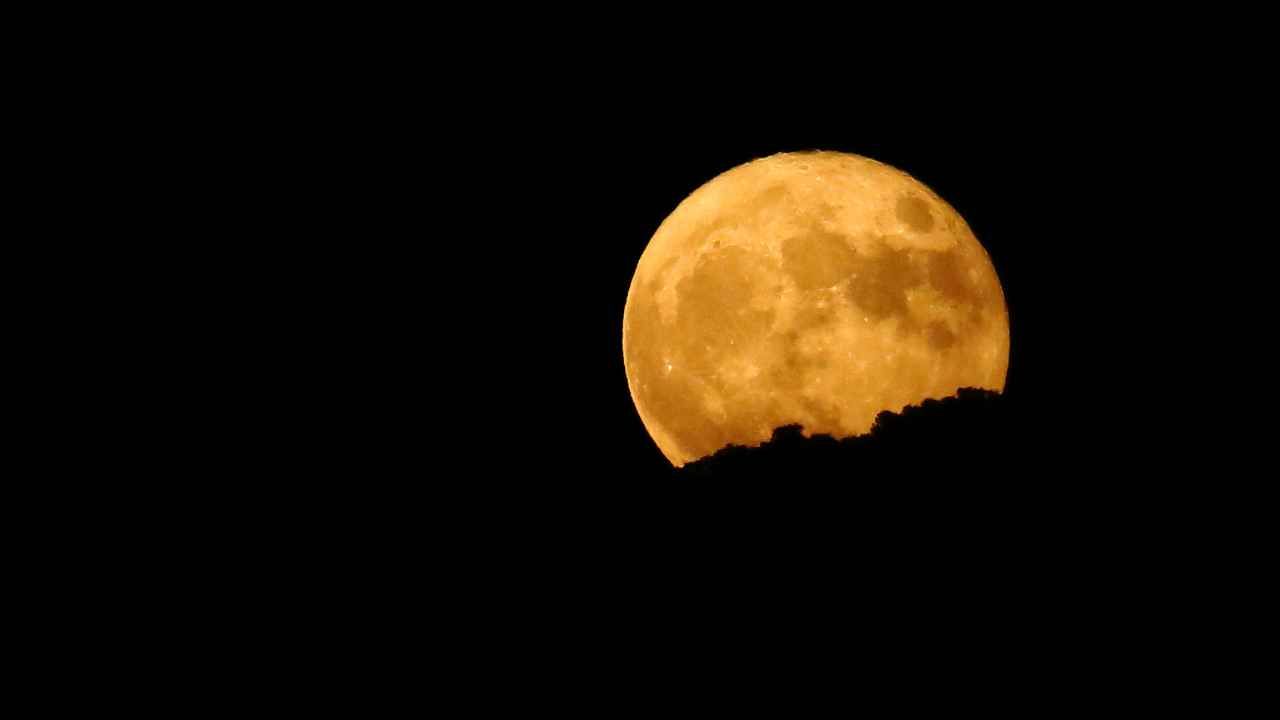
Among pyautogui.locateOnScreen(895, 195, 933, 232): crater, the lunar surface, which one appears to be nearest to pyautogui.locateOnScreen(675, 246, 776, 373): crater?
the lunar surface

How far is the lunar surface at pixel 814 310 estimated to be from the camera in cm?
494

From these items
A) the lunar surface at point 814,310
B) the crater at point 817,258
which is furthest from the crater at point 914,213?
the crater at point 817,258

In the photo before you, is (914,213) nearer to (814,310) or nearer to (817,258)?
(817,258)

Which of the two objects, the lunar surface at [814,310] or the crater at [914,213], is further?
the crater at [914,213]

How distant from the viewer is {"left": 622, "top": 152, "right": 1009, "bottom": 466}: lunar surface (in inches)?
194

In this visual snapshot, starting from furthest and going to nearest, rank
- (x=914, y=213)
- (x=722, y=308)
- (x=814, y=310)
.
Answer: (x=914, y=213)
(x=722, y=308)
(x=814, y=310)

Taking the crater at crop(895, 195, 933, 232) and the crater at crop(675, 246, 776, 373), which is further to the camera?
the crater at crop(895, 195, 933, 232)

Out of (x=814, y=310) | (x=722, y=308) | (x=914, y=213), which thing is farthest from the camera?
(x=914, y=213)

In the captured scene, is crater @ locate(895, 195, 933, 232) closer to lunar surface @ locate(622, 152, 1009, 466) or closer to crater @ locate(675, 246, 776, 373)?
lunar surface @ locate(622, 152, 1009, 466)

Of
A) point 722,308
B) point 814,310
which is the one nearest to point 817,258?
point 814,310

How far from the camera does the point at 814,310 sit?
16.2 ft

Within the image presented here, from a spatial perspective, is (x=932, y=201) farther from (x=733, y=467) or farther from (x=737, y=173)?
(x=733, y=467)

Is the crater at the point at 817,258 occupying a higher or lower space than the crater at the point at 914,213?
lower

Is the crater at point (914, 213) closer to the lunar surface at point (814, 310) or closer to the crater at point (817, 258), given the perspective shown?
the lunar surface at point (814, 310)
